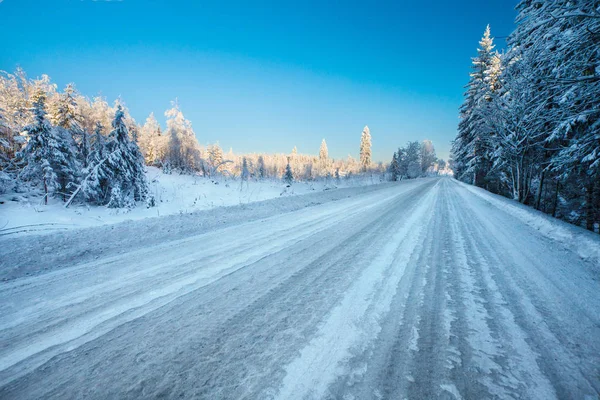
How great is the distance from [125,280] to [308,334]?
8.60ft

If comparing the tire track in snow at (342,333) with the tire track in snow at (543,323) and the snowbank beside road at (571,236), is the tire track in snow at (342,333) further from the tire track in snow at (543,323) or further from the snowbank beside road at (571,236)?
the snowbank beside road at (571,236)

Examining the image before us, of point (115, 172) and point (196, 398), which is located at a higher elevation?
point (115, 172)

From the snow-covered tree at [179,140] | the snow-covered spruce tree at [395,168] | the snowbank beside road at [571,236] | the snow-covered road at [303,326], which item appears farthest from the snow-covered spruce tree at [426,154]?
the snow-covered road at [303,326]

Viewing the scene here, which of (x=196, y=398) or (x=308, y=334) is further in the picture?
(x=308, y=334)

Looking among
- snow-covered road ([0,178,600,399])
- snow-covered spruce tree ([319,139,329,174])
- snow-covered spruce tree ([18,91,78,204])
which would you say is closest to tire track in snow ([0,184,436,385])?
snow-covered road ([0,178,600,399])

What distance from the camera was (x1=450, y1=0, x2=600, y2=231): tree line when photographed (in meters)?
4.04

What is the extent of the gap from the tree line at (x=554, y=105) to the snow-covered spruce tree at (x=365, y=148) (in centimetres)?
3843

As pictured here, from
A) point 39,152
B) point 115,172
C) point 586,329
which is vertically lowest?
point 586,329

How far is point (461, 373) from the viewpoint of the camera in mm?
1659

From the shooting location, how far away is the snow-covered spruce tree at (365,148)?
6319 cm

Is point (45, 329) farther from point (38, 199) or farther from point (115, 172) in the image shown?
point (38, 199)

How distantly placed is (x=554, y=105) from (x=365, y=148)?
2328 inches

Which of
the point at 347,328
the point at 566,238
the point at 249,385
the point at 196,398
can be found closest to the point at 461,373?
the point at 347,328

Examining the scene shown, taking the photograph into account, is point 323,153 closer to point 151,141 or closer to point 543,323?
point 151,141
